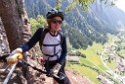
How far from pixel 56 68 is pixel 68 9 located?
25.6ft

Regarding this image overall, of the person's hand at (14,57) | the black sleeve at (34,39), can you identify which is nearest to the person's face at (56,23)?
the black sleeve at (34,39)

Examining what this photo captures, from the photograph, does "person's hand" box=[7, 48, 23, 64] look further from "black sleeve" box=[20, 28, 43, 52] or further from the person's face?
the person's face

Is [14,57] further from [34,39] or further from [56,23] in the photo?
[56,23]

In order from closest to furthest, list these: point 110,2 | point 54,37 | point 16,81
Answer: point 54,37 < point 16,81 < point 110,2

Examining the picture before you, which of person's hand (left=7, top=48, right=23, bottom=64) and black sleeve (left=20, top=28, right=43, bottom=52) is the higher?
black sleeve (left=20, top=28, right=43, bottom=52)

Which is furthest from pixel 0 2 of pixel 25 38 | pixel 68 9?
pixel 68 9

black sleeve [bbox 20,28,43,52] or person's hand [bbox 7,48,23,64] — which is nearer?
person's hand [bbox 7,48,23,64]

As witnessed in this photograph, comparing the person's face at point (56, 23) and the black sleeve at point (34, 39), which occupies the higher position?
the person's face at point (56, 23)

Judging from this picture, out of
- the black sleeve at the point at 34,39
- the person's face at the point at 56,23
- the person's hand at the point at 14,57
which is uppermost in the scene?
the person's face at the point at 56,23

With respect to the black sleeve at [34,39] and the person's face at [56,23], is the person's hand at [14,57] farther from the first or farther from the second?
the person's face at [56,23]

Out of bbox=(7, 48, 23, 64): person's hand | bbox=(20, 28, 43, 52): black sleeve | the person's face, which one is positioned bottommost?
bbox=(7, 48, 23, 64): person's hand

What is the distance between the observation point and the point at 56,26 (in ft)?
18.5

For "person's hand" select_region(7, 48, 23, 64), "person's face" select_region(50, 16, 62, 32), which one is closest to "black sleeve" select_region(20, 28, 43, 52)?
"person's face" select_region(50, 16, 62, 32)

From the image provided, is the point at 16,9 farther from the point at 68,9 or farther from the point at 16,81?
the point at 16,81
